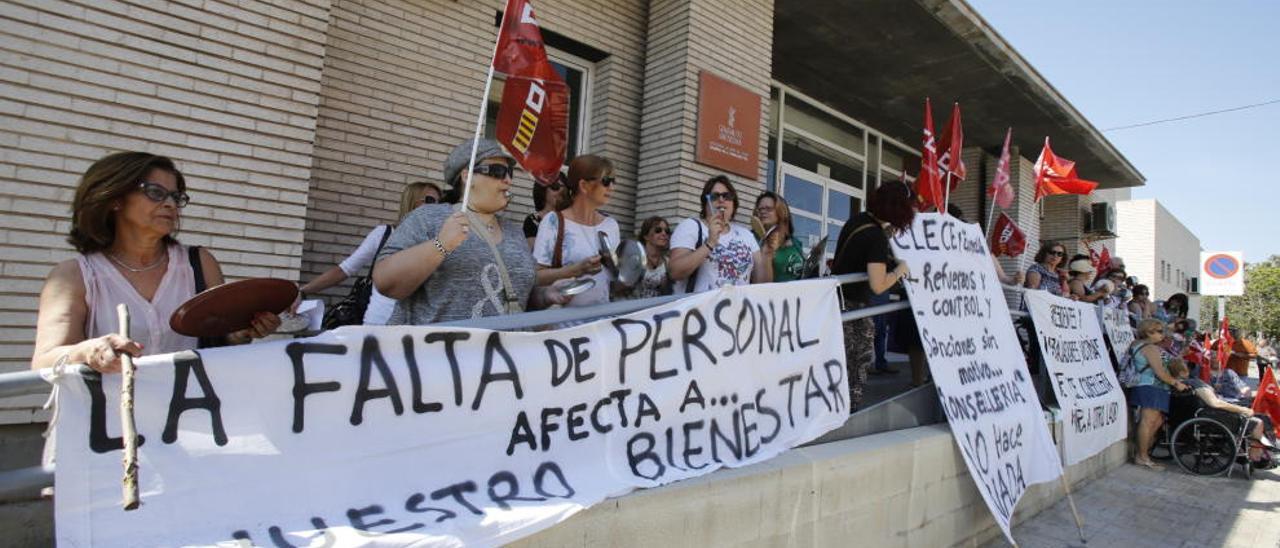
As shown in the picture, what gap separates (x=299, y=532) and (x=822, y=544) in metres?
2.40

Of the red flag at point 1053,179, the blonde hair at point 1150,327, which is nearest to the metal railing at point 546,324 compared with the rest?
the blonde hair at point 1150,327

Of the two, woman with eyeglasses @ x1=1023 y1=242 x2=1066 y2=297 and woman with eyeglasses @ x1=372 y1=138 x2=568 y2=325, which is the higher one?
woman with eyeglasses @ x1=1023 y1=242 x2=1066 y2=297

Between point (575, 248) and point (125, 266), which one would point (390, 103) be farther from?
point (125, 266)

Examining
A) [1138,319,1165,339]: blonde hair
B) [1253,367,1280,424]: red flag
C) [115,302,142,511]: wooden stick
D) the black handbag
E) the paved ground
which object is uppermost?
[1138,319,1165,339]: blonde hair

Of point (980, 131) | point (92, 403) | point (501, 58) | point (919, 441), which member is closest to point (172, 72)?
point (501, 58)

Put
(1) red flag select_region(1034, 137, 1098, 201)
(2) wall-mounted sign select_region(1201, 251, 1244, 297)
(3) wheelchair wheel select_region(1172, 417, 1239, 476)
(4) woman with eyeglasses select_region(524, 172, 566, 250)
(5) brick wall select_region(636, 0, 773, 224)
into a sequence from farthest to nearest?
(2) wall-mounted sign select_region(1201, 251, 1244, 297) → (1) red flag select_region(1034, 137, 1098, 201) → (3) wheelchair wheel select_region(1172, 417, 1239, 476) → (5) brick wall select_region(636, 0, 773, 224) → (4) woman with eyeglasses select_region(524, 172, 566, 250)

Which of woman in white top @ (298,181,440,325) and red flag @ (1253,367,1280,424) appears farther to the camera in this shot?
red flag @ (1253,367,1280,424)

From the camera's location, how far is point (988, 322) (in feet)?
16.0

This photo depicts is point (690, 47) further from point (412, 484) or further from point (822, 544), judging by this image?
point (412, 484)

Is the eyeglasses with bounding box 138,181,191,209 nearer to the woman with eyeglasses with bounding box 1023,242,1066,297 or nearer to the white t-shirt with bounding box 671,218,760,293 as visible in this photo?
the white t-shirt with bounding box 671,218,760,293

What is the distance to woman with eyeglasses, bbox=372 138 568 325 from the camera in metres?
2.43

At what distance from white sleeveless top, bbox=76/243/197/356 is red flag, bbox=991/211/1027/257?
8887 mm

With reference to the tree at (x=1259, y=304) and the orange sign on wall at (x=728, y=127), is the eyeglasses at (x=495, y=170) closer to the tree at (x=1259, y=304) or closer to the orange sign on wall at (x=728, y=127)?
the orange sign on wall at (x=728, y=127)

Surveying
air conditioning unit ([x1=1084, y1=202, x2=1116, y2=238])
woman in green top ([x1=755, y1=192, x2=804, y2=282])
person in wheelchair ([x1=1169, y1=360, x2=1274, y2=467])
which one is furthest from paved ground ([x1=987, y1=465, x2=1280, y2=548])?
air conditioning unit ([x1=1084, y1=202, x2=1116, y2=238])
